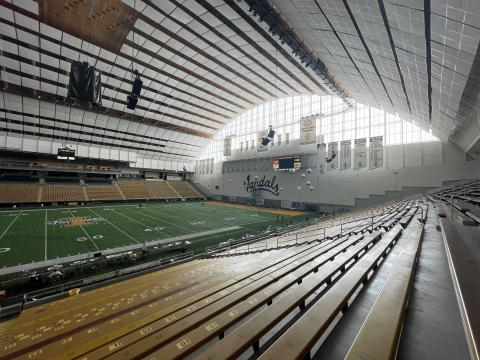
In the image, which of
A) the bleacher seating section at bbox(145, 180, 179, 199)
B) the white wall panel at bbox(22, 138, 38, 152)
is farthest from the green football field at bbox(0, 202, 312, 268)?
the bleacher seating section at bbox(145, 180, 179, 199)

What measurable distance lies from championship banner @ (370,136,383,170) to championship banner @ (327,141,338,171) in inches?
195

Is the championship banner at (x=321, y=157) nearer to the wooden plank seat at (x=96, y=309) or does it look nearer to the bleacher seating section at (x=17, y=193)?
the wooden plank seat at (x=96, y=309)

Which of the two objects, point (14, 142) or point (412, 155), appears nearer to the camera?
point (412, 155)

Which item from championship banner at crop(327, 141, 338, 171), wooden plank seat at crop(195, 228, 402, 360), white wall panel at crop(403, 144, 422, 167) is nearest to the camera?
wooden plank seat at crop(195, 228, 402, 360)

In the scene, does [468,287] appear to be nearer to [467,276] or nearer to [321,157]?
[467,276]

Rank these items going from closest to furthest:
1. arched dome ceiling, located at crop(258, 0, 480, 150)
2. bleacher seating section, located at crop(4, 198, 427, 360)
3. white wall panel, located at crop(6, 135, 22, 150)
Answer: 1. bleacher seating section, located at crop(4, 198, 427, 360)
2. arched dome ceiling, located at crop(258, 0, 480, 150)
3. white wall panel, located at crop(6, 135, 22, 150)

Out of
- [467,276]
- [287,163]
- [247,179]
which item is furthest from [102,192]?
[467,276]

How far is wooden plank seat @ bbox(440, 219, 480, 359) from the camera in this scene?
1.24 meters

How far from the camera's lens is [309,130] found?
30.5 m

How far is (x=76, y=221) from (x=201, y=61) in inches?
919

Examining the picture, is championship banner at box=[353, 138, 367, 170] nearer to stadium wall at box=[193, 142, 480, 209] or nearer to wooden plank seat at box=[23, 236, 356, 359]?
stadium wall at box=[193, 142, 480, 209]

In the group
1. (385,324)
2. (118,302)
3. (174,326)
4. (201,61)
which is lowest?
(118,302)

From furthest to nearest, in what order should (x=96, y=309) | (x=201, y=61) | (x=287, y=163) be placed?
(x=287, y=163), (x=201, y=61), (x=96, y=309)

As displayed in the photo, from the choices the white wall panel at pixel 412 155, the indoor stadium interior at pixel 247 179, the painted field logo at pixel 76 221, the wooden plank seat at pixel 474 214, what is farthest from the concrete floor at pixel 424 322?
the white wall panel at pixel 412 155
